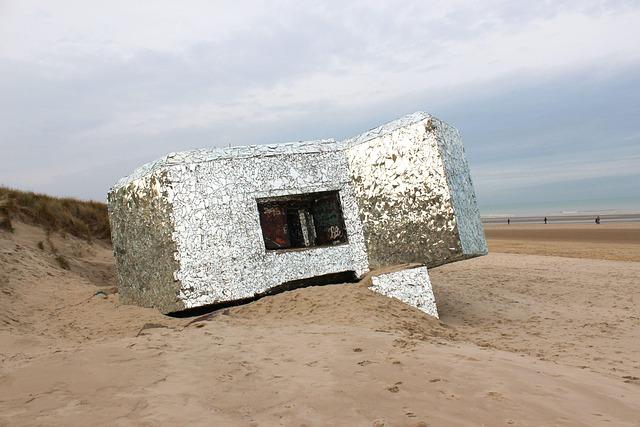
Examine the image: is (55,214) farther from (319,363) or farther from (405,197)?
(319,363)

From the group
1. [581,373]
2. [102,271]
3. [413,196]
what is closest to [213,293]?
[413,196]

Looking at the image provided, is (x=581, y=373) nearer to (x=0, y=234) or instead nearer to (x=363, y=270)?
(x=363, y=270)

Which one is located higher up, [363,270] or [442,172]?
[442,172]

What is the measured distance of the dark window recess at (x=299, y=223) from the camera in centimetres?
607

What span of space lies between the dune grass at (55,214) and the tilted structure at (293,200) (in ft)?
18.7

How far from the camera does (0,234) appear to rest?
9.05 metres

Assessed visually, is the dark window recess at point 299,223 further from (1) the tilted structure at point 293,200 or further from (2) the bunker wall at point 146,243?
(2) the bunker wall at point 146,243

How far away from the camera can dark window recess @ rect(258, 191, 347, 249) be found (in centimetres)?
607

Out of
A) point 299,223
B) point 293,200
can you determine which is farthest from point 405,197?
point 299,223

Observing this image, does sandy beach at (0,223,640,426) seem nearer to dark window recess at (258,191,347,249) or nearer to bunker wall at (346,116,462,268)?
bunker wall at (346,116,462,268)

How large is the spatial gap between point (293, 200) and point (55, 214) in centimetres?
766

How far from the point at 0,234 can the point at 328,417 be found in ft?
28.3

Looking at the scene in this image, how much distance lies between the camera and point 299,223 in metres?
6.34

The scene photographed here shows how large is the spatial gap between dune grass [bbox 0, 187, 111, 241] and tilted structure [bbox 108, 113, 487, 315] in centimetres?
570
